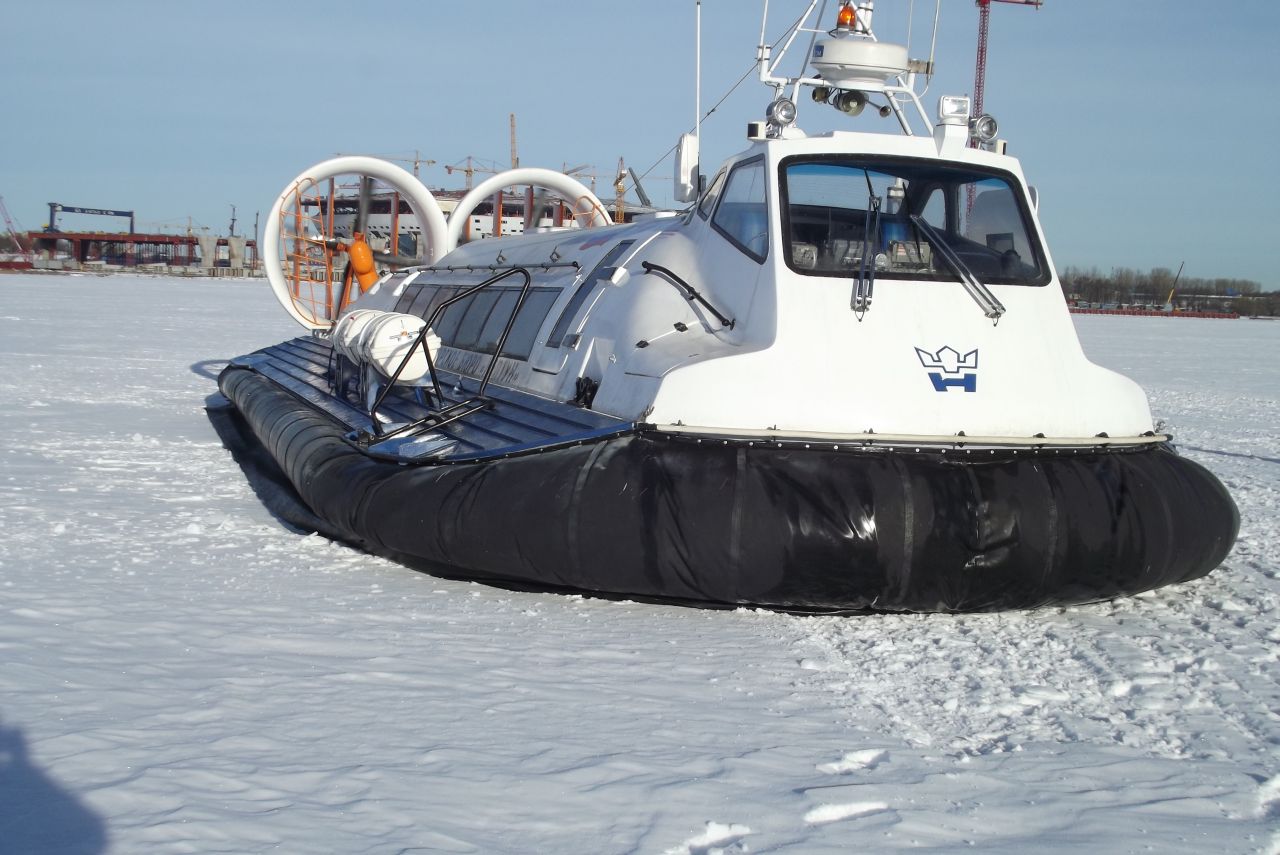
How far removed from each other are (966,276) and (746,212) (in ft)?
2.72

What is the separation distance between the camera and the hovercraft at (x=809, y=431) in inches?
Answer: 133

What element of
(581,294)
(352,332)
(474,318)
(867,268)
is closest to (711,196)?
(581,294)

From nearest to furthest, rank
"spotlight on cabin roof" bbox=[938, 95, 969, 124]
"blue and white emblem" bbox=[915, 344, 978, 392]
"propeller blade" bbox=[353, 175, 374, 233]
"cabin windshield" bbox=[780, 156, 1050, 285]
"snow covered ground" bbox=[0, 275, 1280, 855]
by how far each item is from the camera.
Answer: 1. "snow covered ground" bbox=[0, 275, 1280, 855]
2. "blue and white emblem" bbox=[915, 344, 978, 392]
3. "cabin windshield" bbox=[780, 156, 1050, 285]
4. "spotlight on cabin roof" bbox=[938, 95, 969, 124]
5. "propeller blade" bbox=[353, 175, 374, 233]

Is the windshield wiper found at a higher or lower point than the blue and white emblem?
higher

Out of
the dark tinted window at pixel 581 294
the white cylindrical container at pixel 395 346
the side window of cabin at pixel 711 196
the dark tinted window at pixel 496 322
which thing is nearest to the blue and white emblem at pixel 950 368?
the side window of cabin at pixel 711 196

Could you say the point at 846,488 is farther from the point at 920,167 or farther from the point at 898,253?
the point at 920,167

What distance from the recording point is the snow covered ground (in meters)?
2.03

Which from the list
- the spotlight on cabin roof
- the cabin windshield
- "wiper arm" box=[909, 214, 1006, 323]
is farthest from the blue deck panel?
the spotlight on cabin roof

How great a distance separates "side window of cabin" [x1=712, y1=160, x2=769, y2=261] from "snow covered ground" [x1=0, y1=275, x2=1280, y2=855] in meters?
1.37

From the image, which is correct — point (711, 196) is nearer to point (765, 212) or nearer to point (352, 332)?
point (765, 212)

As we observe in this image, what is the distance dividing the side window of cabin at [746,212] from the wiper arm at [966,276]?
1.83 feet

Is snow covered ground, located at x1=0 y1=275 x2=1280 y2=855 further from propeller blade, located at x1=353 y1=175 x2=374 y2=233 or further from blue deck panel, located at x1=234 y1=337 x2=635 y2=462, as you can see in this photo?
propeller blade, located at x1=353 y1=175 x2=374 y2=233

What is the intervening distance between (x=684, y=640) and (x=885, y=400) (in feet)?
3.42

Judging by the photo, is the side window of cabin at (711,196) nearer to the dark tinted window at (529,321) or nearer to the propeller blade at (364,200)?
the dark tinted window at (529,321)
